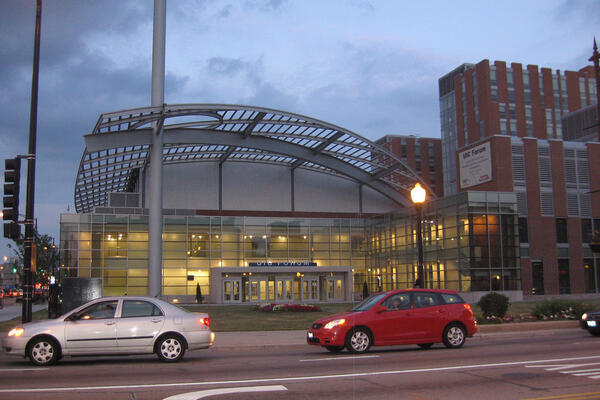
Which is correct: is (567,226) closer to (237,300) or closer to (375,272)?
(375,272)

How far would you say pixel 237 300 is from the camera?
2016 inches

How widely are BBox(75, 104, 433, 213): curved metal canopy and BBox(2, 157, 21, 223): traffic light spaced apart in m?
20.1

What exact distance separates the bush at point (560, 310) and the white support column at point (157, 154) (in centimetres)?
2617

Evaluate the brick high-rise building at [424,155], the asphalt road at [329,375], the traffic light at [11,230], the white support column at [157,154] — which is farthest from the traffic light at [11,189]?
the brick high-rise building at [424,155]

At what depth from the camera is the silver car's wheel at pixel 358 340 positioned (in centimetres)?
1470

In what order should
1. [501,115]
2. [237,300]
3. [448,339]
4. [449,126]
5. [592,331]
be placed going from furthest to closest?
[449,126], [501,115], [237,300], [592,331], [448,339]

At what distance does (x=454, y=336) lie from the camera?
15.7 m

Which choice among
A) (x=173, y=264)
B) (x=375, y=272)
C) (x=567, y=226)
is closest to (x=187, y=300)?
(x=173, y=264)

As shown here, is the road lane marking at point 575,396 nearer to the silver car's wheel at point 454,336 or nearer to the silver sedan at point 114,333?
the silver car's wheel at point 454,336

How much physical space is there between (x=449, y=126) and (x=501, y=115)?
1449 cm

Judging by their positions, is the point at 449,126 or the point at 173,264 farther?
the point at 449,126

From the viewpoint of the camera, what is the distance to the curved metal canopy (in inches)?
1636

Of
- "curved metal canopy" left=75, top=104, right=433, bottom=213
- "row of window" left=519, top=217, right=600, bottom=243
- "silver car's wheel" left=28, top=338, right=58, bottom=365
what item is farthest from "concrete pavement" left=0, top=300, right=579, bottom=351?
"row of window" left=519, top=217, right=600, bottom=243

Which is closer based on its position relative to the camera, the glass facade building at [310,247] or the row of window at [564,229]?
the glass facade building at [310,247]
